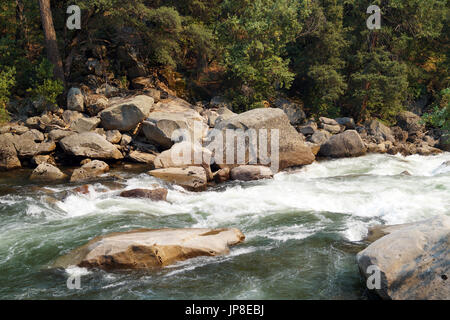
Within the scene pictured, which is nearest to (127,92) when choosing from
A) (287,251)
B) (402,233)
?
(287,251)

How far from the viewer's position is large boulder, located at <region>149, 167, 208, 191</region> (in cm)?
1373

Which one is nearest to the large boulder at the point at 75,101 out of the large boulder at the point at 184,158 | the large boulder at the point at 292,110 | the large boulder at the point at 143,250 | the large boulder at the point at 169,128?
the large boulder at the point at 169,128

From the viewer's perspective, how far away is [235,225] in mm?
9828

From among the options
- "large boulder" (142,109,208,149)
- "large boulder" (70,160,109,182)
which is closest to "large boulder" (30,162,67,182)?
"large boulder" (70,160,109,182)

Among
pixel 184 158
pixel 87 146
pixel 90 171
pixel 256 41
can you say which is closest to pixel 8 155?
pixel 87 146

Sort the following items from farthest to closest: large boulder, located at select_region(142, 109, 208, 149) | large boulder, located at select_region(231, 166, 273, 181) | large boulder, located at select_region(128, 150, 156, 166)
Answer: large boulder, located at select_region(142, 109, 208, 149)
large boulder, located at select_region(128, 150, 156, 166)
large boulder, located at select_region(231, 166, 273, 181)

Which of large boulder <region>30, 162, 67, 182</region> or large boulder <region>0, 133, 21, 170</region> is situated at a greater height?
large boulder <region>0, 133, 21, 170</region>

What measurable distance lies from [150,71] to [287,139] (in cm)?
995

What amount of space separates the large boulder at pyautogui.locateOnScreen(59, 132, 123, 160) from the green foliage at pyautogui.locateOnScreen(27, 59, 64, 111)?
3349mm

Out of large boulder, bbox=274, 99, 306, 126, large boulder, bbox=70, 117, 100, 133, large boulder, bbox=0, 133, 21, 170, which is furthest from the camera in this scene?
large boulder, bbox=274, 99, 306, 126

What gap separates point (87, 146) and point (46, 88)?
434 cm

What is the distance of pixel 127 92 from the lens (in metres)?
20.6

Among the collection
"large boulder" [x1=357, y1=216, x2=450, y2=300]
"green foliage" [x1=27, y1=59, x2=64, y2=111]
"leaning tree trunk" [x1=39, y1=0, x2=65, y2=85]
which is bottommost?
"large boulder" [x1=357, y1=216, x2=450, y2=300]

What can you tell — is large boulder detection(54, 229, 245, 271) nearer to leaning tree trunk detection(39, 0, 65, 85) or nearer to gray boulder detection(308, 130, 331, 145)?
gray boulder detection(308, 130, 331, 145)
